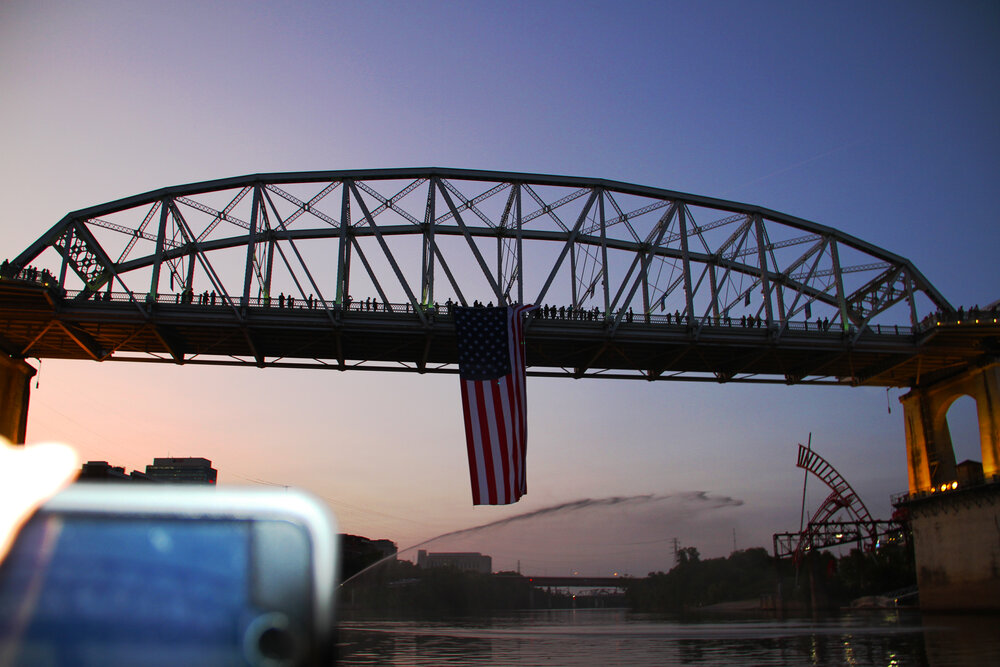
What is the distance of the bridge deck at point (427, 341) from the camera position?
5631 centimetres

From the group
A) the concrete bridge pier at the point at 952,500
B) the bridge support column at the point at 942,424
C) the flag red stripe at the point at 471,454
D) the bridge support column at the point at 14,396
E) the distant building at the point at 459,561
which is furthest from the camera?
the bridge support column at the point at 942,424

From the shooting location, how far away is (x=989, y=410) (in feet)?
211

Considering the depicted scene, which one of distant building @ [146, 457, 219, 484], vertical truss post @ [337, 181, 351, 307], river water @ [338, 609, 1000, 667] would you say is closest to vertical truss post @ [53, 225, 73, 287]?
vertical truss post @ [337, 181, 351, 307]

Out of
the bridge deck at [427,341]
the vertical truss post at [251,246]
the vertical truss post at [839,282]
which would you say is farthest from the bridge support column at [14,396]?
the vertical truss post at [839,282]

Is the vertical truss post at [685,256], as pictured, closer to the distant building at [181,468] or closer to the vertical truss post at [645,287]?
the vertical truss post at [645,287]

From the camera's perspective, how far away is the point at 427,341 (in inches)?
2318

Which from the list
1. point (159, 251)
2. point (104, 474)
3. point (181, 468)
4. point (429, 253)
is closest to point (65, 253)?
point (159, 251)

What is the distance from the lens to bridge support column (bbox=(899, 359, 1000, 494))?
208 ft

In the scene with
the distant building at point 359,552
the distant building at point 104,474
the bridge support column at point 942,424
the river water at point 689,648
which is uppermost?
the bridge support column at point 942,424

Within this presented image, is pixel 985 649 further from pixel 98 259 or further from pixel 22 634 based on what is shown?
pixel 98 259

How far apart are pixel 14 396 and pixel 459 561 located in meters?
40.4

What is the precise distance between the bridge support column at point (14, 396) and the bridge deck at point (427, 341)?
3.69 ft

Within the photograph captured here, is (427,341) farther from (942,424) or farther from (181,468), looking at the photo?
(181,468)

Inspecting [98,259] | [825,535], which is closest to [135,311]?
[98,259]
